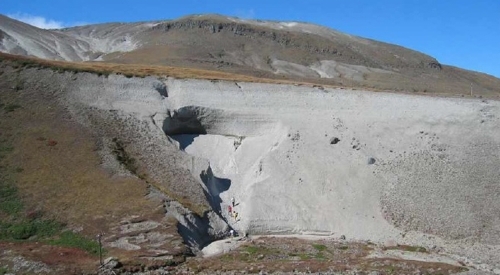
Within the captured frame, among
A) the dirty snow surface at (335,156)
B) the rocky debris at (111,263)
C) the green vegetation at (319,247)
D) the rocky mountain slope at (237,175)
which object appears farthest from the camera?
the dirty snow surface at (335,156)

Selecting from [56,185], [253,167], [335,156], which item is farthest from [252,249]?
[56,185]

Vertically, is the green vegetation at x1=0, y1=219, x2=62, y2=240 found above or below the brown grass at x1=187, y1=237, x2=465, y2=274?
above

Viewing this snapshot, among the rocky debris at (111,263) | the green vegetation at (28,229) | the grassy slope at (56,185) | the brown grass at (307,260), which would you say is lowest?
the brown grass at (307,260)

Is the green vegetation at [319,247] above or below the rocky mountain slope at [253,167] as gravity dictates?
below

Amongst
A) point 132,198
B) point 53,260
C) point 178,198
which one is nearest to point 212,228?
point 178,198

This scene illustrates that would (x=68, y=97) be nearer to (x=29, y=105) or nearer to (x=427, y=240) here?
(x=29, y=105)

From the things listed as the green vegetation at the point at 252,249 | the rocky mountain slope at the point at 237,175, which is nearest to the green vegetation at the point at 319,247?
the rocky mountain slope at the point at 237,175

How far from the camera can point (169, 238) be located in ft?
112

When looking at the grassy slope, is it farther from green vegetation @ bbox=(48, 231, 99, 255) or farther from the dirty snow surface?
the dirty snow surface

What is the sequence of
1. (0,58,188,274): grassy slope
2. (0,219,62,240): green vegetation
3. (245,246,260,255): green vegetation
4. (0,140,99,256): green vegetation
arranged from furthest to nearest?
(245,246,260,255): green vegetation
(0,58,188,274): grassy slope
(0,219,62,240): green vegetation
(0,140,99,256): green vegetation

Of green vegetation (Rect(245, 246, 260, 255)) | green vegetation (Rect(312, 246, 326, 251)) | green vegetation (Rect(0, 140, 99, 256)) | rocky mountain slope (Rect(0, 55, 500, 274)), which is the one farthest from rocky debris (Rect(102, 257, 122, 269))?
green vegetation (Rect(312, 246, 326, 251))

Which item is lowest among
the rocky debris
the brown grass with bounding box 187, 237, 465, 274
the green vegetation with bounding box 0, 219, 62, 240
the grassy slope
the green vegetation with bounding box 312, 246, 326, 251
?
the brown grass with bounding box 187, 237, 465, 274

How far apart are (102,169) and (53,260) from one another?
11.6 m

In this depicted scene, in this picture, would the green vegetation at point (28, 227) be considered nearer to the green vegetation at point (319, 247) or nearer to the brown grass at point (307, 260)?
the brown grass at point (307, 260)
